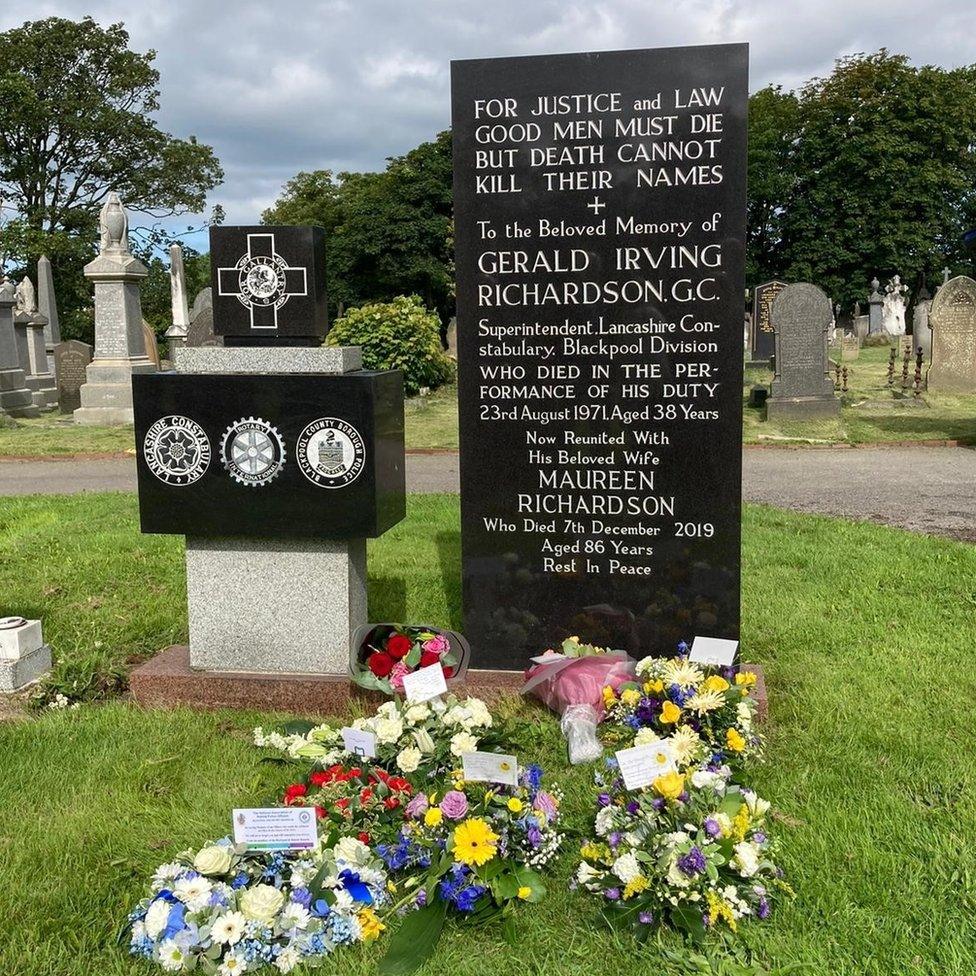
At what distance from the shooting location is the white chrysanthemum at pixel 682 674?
375 cm

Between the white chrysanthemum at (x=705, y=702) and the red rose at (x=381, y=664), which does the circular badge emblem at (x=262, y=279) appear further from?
the white chrysanthemum at (x=705, y=702)

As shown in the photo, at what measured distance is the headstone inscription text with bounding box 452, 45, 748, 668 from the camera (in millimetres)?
4285

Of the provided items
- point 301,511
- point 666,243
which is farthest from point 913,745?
point 301,511

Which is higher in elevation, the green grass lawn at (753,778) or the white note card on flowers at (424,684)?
the white note card on flowers at (424,684)

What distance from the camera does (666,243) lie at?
14.2 feet

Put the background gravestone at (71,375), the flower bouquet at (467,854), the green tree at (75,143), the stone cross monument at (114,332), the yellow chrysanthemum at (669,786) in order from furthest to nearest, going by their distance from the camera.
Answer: the green tree at (75,143)
the background gravestone at (71,375)
the stone cross monument at (114,332)
the yellow chrysanthemum at (669,786)
the flower bouquet at (467,854)

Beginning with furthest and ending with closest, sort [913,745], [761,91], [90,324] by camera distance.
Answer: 1. [761,91]
2. [90,324]
3. [913,745]

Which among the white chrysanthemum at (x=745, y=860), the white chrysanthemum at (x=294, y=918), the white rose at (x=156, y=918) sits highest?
the white chrysanthemum at (x=745, y=860)

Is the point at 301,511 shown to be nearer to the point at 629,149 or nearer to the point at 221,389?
the point at 221,389

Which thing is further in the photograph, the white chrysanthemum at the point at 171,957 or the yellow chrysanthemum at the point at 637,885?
the yellow chrysanthemum at the point at 637,885

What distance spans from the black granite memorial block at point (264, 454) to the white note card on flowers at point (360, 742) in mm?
1048

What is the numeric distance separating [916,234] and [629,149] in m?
42.5

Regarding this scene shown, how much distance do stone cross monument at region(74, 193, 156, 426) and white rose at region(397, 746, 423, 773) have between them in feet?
51.3

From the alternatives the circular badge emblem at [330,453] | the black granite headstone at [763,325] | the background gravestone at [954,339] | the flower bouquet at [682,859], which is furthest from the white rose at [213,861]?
the black granite headstone at [763,325]
